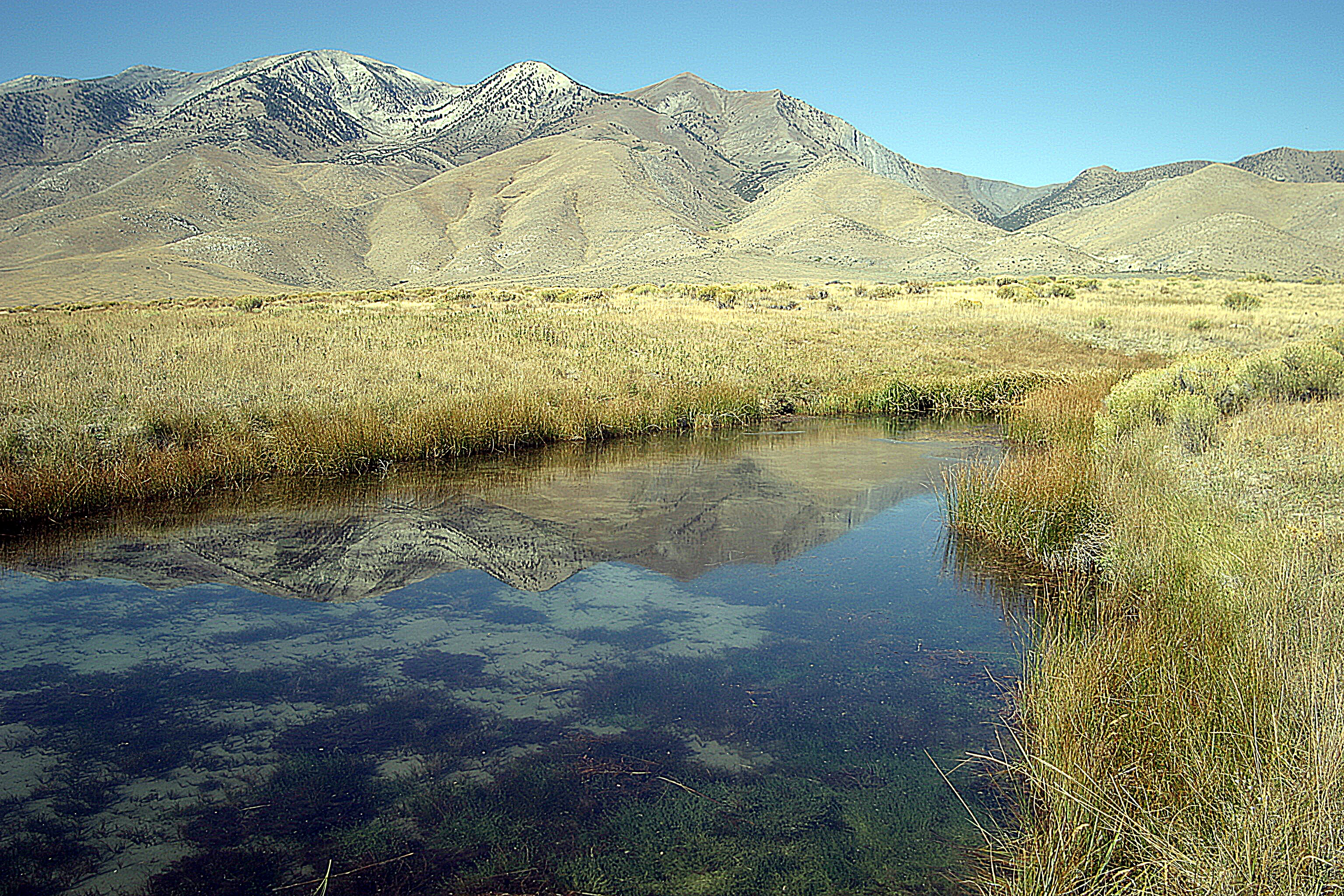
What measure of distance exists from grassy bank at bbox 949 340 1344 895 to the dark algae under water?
0.54m

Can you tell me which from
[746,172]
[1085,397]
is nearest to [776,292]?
[1085,397]

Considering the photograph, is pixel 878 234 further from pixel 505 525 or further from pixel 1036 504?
pixel 505 525

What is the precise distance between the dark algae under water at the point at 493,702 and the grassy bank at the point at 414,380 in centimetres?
138

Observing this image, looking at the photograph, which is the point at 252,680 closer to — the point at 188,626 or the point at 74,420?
the point at 188,626

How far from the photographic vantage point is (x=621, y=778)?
4.38 meters

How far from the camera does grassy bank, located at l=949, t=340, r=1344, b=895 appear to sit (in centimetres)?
292

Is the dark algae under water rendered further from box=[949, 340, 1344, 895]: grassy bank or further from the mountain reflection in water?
box=[949, 340, 1344, 895]: grassy bank

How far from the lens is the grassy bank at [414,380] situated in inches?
417

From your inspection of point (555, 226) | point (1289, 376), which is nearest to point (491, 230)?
point (555, 226)

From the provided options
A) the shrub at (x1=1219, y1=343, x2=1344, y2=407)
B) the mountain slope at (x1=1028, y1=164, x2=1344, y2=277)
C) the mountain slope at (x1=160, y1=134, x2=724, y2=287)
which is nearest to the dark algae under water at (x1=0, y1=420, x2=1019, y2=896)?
the shrub at (x1=1219, y1=343, x2=1344, y2=407)

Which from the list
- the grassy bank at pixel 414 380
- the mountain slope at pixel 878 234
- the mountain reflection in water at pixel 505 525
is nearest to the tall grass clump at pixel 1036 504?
the mountain reflection in water at pixel 505 525

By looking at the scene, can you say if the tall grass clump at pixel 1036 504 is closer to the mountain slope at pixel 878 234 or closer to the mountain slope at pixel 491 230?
the mountain slope at pixel 878 234

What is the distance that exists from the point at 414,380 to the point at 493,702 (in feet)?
35.1

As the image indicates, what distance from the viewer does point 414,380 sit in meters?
15.1
